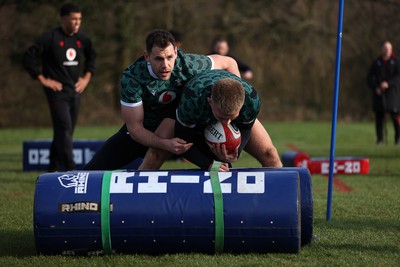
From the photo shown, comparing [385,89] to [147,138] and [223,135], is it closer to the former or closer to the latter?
[147,138]

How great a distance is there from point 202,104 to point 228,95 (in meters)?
0.38

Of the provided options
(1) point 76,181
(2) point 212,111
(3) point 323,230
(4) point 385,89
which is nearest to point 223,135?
(2) point 212,111

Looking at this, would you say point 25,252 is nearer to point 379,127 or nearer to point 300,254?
point 300,254

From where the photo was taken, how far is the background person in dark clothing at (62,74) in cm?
1037

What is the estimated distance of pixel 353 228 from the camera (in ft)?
22.1

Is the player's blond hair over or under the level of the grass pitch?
over

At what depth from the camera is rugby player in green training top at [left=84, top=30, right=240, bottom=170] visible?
20.2 feet

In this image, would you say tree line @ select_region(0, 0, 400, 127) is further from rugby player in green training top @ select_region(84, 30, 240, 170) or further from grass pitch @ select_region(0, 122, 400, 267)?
rugby player in green training top @ select_region(84, 30, 240, 170)

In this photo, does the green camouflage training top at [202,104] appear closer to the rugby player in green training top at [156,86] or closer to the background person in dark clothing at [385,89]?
the rugby player in green training top at [156,86]

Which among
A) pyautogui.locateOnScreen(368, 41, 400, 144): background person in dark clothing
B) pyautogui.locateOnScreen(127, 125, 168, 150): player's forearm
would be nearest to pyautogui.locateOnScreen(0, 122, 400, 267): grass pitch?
pyautogui.locateOnScreen(127, 125, 168, 150): player's forearm

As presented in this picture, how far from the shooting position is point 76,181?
18.6 ft

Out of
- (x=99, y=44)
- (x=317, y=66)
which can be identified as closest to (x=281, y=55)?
(x=317, y=66)

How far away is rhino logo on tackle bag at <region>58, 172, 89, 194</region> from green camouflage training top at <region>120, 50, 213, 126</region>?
83 cm

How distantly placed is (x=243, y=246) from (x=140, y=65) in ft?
5.60
